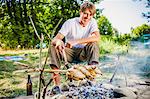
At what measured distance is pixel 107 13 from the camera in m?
2.87

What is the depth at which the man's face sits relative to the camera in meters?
2.54

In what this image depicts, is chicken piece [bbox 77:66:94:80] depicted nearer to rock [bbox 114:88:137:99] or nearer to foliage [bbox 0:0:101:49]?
rock [bbox 114:88:137:99]

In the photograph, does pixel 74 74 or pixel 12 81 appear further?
pixel 12 81

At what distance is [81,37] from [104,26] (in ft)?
1.00

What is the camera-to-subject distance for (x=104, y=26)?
281 cm

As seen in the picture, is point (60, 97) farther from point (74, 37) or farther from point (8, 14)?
point (8, 14)

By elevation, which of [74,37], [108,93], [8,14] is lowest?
[108,93]

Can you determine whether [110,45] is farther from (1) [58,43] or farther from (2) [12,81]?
(2) [12,81]

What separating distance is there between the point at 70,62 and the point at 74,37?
0.55 ft

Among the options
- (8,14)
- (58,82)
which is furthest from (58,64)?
(8,14)

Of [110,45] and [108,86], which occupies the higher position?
[110,45]

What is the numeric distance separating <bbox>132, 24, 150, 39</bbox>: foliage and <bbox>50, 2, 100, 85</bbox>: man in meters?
0.40

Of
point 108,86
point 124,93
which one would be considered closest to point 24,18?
point 108,86

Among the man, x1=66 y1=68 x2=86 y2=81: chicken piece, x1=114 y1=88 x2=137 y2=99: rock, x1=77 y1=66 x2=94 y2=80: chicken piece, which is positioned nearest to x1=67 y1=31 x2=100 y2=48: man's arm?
the man
